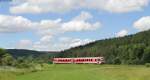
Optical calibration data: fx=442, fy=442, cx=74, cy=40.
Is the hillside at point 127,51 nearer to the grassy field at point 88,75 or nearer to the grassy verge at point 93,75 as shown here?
the grassy verge at point 93,75

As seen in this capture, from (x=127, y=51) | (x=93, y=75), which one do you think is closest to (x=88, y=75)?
(x=93, y=75)

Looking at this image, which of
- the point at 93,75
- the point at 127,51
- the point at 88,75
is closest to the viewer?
the point at 88,75

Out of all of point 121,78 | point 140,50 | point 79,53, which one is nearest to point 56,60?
point 140,50

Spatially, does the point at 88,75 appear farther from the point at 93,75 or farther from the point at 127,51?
the point at 127,51

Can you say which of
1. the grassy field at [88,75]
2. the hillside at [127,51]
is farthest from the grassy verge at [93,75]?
the hillside at [127,51]

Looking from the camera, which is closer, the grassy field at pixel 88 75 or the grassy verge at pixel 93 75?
the grassy field at pixel 88 75

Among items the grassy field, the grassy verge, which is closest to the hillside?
the grassy verge

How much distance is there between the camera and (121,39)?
184 meters

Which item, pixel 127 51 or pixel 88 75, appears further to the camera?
pixel 127 51

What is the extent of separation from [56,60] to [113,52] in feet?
89.2

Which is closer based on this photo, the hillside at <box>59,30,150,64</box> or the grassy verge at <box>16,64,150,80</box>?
the grassy verge at <box>16,64,150,80</box>

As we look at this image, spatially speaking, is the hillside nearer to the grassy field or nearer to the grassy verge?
the grassy verge

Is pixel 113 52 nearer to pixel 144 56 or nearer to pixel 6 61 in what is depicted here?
pixel 144 56

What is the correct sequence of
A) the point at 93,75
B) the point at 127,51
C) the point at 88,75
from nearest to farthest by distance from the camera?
1. the point at 88,75
2. the point at 93,75
3. the point at 127,51
